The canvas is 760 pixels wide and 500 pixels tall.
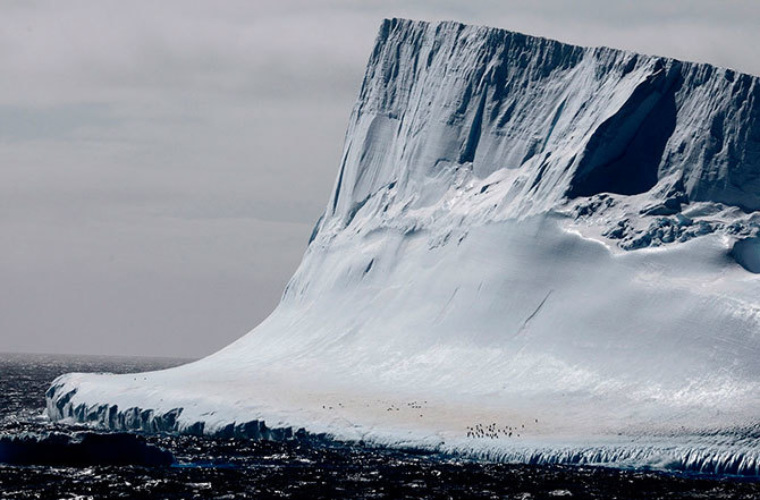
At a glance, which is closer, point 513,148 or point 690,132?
point 690,132

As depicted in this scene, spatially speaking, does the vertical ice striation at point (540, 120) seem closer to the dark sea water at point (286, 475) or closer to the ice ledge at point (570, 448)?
the ice ledge at point (570, 448)

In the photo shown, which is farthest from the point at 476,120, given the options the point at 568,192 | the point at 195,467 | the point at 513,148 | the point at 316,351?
the point at 195,467

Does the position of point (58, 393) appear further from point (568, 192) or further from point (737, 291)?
point (737, 291)

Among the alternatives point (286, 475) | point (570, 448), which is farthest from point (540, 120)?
point (286, 475)

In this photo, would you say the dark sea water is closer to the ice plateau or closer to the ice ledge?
the ice ledge

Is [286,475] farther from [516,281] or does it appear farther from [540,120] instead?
[540,120]

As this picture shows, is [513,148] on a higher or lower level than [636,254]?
higher
